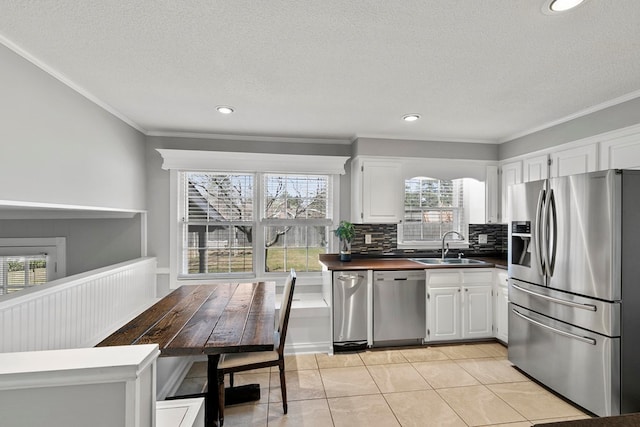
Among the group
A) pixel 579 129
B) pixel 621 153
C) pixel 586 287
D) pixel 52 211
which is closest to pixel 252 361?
pixel 52 211

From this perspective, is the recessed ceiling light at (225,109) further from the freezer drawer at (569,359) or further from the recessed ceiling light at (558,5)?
the freezer drawer at (569,359)

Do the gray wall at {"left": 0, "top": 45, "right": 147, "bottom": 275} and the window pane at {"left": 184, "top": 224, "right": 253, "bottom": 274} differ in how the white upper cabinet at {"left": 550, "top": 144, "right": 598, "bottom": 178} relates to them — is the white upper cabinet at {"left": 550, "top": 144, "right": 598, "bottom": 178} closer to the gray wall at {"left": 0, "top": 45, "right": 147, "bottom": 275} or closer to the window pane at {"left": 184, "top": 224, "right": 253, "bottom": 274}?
the window pane at {"left": 184, "top": 224, "right": 253, "bottom": 274}

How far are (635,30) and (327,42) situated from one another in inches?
62.9

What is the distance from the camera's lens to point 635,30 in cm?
157

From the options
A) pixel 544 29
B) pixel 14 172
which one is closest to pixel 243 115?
pixel 14 172

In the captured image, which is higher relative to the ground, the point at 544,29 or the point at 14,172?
the point at 544,29

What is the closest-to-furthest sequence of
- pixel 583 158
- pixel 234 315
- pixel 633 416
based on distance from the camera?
pixel 633 416
pixel 234 315
pixel 583 158

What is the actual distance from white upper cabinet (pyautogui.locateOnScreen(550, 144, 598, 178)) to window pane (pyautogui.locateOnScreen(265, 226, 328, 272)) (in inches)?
99.9

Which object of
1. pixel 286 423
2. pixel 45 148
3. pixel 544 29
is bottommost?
pixel 286 423

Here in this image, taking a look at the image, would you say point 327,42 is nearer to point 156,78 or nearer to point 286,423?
point 156,78

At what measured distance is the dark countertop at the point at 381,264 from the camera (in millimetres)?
3229

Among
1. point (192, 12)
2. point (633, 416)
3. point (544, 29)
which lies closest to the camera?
point (633, 416)

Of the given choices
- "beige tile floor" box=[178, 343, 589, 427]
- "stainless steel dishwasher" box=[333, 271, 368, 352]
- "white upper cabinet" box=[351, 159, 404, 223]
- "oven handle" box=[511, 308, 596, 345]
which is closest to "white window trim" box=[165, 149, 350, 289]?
"white upper cabinet" box=[351, 159, 404, 223]

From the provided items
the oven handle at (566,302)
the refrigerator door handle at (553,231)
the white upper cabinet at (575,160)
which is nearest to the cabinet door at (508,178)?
the white upper cabinet at (575,160)
